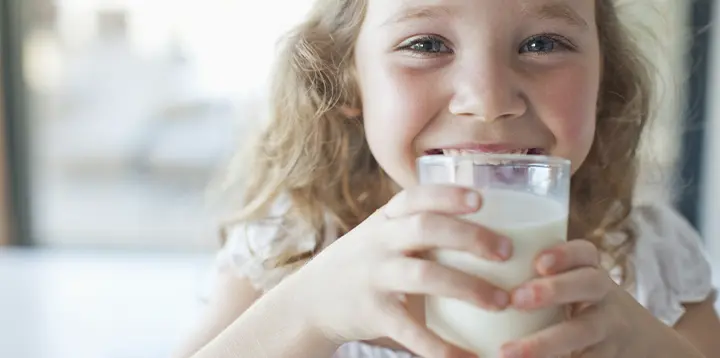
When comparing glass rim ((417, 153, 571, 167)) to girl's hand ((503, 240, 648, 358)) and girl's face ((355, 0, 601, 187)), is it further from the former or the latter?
girl's face ((355, 0, 601, 187))

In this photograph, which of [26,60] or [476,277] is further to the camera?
[26,60]

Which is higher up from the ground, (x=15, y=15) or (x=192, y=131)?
(x=15, y=15)

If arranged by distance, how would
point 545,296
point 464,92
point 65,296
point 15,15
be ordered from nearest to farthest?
1. point 545,296
2. point 464,92
3. point 65,296
4. point 15,15

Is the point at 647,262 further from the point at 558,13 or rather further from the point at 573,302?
the point at 573,302

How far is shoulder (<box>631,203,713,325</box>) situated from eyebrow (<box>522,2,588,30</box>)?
1.59ft

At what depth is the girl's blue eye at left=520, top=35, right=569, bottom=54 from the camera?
2.75 ft

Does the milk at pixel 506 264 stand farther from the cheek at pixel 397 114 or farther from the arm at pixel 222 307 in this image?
the arm at pixel 222 307

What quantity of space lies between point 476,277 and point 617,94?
0.64m

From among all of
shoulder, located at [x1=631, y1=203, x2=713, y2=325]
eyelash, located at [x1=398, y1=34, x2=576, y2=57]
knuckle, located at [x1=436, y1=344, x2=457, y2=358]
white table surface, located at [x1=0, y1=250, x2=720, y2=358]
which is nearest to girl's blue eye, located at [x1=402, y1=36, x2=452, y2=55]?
eyelash, located at [x1=398, y1=34, x2=576, y2=57]

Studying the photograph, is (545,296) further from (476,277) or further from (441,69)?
(441,69)

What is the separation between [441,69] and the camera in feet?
2.72

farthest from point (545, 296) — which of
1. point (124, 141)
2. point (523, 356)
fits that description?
point (124, 141)

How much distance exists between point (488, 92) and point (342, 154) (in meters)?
0.37

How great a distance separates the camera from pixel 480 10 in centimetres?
79
